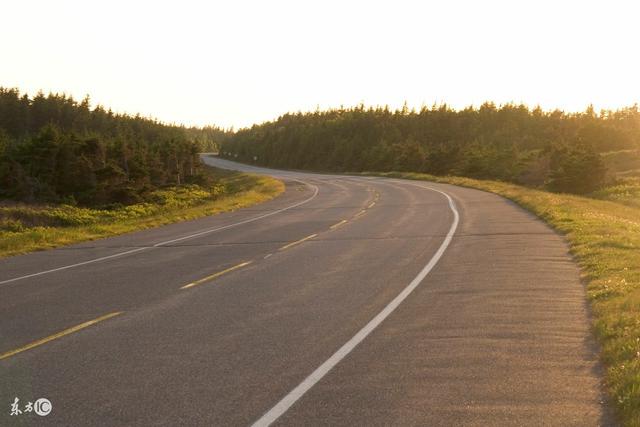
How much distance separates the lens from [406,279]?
39.3 ft

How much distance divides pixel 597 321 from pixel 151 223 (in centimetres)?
1992

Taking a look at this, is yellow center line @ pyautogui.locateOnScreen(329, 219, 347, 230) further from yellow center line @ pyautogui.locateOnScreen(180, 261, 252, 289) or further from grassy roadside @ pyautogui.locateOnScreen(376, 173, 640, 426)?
yellow center line @ pyautogui.locateOnScreen(180, 261, 252, 289)

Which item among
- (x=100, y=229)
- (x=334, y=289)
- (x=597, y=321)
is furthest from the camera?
(x=100, y=229)

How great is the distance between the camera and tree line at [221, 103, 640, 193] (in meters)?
90.2

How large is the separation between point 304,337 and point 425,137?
142 meters

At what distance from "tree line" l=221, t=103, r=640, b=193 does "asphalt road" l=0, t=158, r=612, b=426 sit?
222ft

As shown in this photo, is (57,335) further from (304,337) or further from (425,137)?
(425,137)

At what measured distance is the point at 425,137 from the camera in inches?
5778

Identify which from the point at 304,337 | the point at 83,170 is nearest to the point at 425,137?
the point at 83,170

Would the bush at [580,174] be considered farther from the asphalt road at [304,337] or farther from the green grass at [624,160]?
the asphalt road at [304,337]

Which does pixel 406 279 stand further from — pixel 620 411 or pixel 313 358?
pixel 620 411

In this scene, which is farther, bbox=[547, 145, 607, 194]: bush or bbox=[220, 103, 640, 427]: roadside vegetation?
bbox=[547, 145, 607, 194]: bush

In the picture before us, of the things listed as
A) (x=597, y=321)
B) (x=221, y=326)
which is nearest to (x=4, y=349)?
(x=221, y=326)

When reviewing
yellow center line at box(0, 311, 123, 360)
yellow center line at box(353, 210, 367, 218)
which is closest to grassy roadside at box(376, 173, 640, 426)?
yellow center line at box(0, 311, 123, 360)
